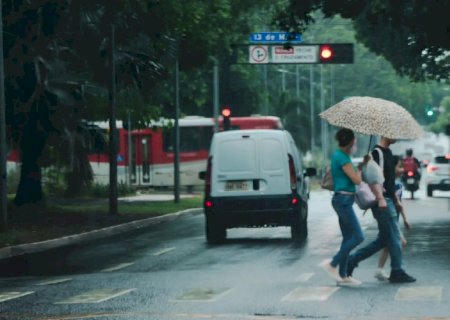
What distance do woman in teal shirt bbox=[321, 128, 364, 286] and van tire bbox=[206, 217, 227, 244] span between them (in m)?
7.50

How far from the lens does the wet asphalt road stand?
12.3m

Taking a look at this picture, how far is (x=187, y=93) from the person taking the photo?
6169 cm

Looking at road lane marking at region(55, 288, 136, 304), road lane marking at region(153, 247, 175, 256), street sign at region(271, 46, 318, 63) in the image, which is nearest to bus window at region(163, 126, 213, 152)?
street sign at region(271, 46, 318, 63)

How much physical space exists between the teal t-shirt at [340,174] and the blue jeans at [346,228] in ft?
0.29

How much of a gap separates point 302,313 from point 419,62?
40.2 meters

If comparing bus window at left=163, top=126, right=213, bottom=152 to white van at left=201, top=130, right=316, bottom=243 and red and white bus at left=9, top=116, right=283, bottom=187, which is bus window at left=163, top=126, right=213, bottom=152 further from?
white van at left=201, top=130, right=316, bottom=243

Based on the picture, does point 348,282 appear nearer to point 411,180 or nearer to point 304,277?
point 304,277

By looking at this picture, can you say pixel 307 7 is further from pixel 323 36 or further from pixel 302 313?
pixel 323 36

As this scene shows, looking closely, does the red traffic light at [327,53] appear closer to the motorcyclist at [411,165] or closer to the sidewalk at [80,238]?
the motorcyclist at [411,165]

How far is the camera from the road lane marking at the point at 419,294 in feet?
42.7

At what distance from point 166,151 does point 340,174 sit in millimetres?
44666

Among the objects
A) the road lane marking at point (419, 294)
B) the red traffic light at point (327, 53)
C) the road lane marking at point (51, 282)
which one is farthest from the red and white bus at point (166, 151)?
the road lane marking at point (419, 294)

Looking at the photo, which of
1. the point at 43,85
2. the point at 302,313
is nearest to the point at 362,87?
the point at 43,85

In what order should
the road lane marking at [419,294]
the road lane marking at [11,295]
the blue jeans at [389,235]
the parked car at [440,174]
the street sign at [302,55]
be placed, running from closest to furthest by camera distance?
the road lane marking at [419,294]
the road lane marking at [11,295]
the blue jeans at [389,235]
the street sign at [302,55]
the parked car at [440,174]
